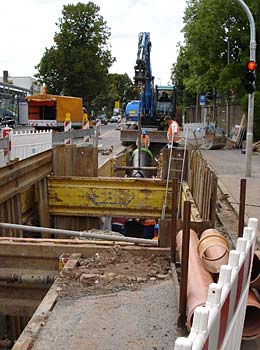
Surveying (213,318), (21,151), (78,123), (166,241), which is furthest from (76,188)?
(78,123)

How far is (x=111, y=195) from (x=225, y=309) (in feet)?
27.8

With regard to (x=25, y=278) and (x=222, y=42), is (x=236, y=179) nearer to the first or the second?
(x=25, y=278)

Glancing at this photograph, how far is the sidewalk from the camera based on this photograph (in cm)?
990

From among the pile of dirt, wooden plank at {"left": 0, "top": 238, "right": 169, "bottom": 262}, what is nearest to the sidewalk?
wooden plank at {"left": 0, "top": 238, "right": 169, "bottom": 262}

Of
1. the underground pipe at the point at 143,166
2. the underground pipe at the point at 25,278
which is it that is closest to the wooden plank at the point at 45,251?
the underground pipe at the point at 25,278

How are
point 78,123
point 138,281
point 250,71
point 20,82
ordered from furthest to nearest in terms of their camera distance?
point 20,82 → point 78,123 → point 250,71 → point 138,281

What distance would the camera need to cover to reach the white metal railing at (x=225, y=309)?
75.9 inches

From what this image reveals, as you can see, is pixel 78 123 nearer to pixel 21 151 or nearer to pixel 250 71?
pixel 250 71

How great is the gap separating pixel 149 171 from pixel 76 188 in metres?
6.43

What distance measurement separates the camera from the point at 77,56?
5978 centimetres

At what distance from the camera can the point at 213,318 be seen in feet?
7.01

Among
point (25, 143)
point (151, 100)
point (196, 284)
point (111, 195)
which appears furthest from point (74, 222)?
point (151, 100)

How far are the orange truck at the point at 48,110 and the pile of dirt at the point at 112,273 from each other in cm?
2955

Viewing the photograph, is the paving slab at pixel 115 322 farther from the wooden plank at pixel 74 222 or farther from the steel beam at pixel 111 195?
the wooden plank at pixel 74 222
